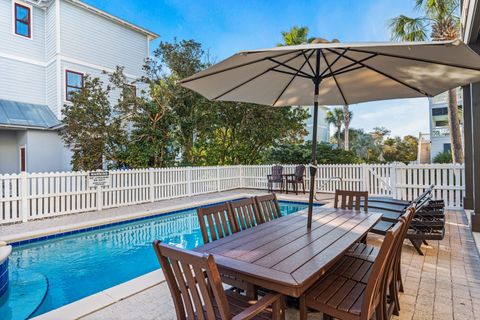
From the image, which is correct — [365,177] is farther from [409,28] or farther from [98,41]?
[98,41]

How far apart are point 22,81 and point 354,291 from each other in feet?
45.4

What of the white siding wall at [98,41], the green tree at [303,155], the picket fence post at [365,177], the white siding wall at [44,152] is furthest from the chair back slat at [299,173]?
the white siding wall at [44,152]

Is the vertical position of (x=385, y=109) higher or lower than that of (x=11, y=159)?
higher

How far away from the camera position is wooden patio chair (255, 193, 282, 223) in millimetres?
3336

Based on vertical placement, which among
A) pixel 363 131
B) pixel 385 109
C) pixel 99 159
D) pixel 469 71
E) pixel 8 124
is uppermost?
pixel 385 109

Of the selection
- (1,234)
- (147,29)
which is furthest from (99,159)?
(147,29)

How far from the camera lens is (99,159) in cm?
885

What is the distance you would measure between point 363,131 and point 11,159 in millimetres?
32926

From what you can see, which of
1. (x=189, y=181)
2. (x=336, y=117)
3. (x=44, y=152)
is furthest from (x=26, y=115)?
(x=336, y=117)

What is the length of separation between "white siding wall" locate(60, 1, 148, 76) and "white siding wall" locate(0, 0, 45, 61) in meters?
1.30

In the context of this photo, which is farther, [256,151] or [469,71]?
[256,151]

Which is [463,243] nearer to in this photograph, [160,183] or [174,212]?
[174,212]

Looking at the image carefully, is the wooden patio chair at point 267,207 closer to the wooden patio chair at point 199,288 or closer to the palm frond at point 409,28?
the wooden patio chair at point 199,288

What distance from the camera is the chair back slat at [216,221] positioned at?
8.65ft
